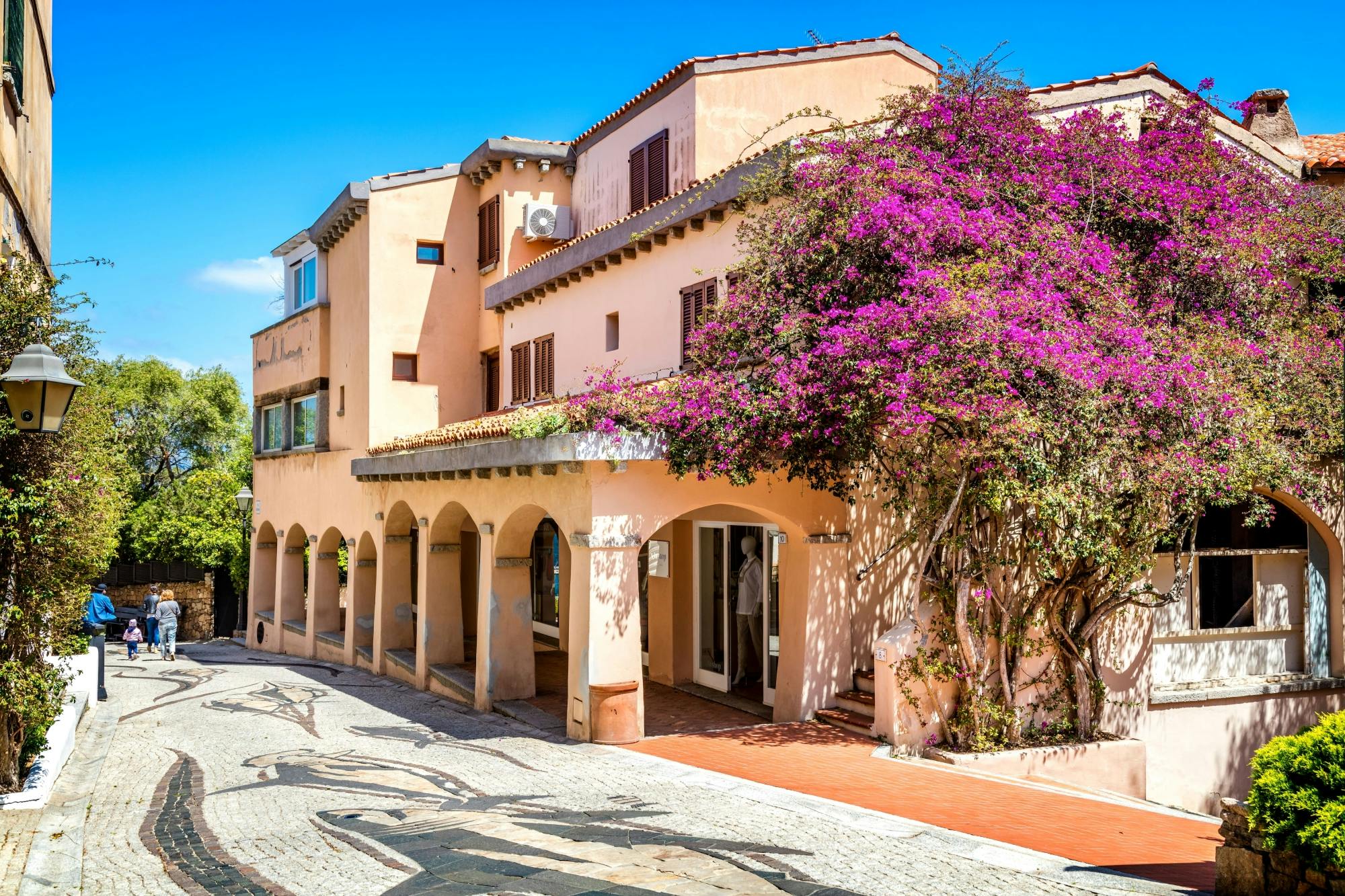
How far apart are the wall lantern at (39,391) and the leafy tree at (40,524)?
1.44 ft

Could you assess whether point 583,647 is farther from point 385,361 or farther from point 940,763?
point 385,361

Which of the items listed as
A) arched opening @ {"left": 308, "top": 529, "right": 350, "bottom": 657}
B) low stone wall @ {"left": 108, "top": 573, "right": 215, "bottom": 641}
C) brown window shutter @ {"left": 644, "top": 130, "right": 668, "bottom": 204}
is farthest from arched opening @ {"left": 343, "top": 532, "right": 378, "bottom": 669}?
low stone wall @ {"left": 108, "top": 573, "right": 215, "bottom": 641}

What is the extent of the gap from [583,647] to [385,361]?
34.7 feet

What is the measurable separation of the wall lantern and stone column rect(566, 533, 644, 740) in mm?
5764

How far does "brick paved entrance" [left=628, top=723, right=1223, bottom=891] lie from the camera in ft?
26.9

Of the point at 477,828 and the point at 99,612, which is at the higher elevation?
the point at 99,612

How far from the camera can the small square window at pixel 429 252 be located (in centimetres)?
2212

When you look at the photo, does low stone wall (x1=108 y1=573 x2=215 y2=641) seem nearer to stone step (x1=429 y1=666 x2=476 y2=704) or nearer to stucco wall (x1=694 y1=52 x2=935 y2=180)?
stone step (x1=429 y1=666 x2=476 y2=704)

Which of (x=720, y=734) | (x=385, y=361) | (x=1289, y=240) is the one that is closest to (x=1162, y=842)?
(x=720, y=734)

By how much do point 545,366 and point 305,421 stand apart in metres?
7.92

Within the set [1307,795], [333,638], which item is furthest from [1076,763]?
[333,638]

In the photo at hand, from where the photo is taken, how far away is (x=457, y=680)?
16750 mm

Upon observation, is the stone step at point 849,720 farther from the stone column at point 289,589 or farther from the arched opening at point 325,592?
the stone column at point 289,589

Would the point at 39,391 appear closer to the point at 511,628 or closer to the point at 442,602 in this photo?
the point at 511,628
